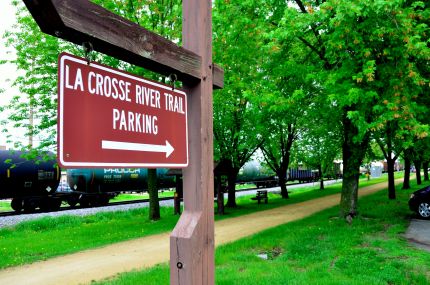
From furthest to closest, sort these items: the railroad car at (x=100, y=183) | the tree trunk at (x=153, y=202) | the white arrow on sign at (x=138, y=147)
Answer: the railroad car at (x=100, y=183) → the tree trunk at (x=153, y=202) → the white arrow on sign at (x=138, y=147)

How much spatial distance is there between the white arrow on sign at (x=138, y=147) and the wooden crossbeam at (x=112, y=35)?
19.0 inches

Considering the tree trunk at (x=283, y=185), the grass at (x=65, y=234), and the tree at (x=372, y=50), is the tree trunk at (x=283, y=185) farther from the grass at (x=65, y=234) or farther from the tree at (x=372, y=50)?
the tree at (x=372, y=50)

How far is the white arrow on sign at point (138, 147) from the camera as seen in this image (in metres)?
1.92

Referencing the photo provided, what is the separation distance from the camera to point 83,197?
26234mm

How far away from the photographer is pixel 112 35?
2.02m

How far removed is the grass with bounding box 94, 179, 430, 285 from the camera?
258 inches

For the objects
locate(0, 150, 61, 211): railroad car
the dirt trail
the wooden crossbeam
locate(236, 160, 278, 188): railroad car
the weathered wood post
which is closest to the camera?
the wooden crossbeam

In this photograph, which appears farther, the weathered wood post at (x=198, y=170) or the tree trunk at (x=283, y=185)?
the tree trunk at (x=283, y=185)

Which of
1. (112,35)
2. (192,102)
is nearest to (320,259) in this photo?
(192,102)

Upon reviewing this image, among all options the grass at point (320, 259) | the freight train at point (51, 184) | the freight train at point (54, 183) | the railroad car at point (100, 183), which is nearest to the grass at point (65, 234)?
the freight train at point (54, 183)

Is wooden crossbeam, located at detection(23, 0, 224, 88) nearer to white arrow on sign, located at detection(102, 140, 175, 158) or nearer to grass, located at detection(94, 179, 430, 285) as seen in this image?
white arrow on sign, located at detection(102, 140, 175, 158)

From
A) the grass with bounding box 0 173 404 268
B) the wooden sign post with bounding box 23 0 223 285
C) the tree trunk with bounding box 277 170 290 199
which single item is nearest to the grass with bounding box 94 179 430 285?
the grass with bounding box 0 173 404 268

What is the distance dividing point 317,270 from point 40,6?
670 centimetres

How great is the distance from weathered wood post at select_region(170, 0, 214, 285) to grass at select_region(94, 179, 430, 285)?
3.93 meters
